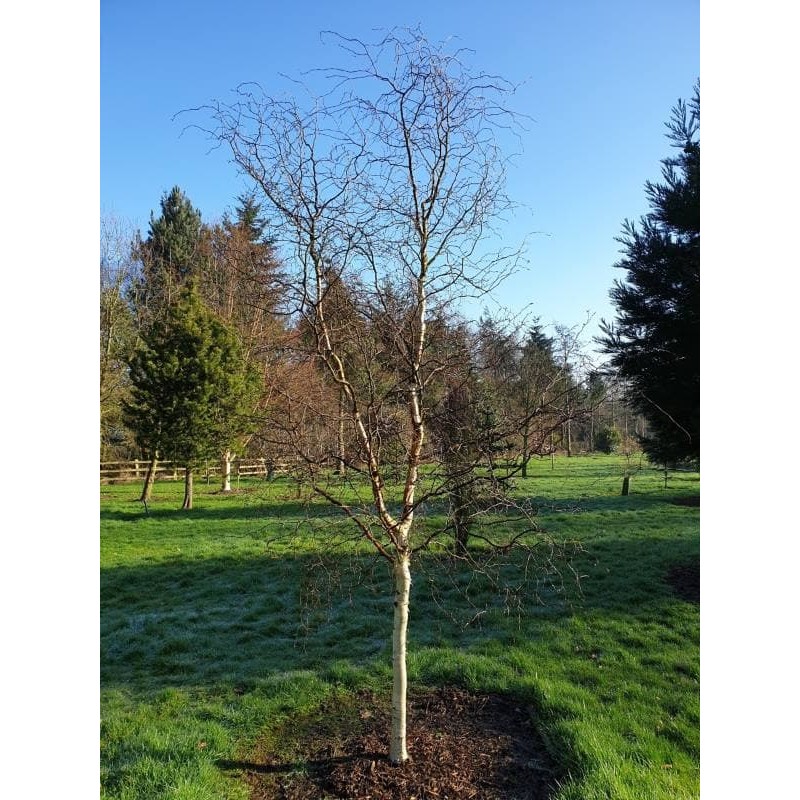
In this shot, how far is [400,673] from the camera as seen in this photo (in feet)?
8.56

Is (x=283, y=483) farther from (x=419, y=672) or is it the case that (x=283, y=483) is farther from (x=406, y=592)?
(x=419, y=672)

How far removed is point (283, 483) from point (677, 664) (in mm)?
3073

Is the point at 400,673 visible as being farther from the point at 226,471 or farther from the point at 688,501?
the point at 226,471

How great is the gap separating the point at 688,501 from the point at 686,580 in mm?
5739

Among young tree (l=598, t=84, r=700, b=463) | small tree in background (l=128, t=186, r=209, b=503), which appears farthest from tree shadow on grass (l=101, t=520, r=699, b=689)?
small tree in background (l=128, t=186, r=209, b=503)

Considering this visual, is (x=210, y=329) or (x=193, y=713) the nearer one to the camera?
(x=193, y=713)

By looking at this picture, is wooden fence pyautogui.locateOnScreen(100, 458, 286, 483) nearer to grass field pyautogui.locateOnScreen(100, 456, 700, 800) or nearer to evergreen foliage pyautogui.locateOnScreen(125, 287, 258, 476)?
evergreen foliage pyautogui.locateOnScreen(125, 287, 258, 476)

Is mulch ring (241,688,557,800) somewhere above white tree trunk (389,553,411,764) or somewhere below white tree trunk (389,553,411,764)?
below

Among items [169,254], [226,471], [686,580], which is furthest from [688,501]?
[169,254]

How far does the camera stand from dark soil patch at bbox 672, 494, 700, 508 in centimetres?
1047

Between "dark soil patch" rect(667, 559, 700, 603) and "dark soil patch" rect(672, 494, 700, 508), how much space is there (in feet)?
14.7

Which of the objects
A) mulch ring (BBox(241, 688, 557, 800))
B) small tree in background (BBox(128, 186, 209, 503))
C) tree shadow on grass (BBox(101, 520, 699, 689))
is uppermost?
small tree in background (BBox(128, 186, 209, 503))
